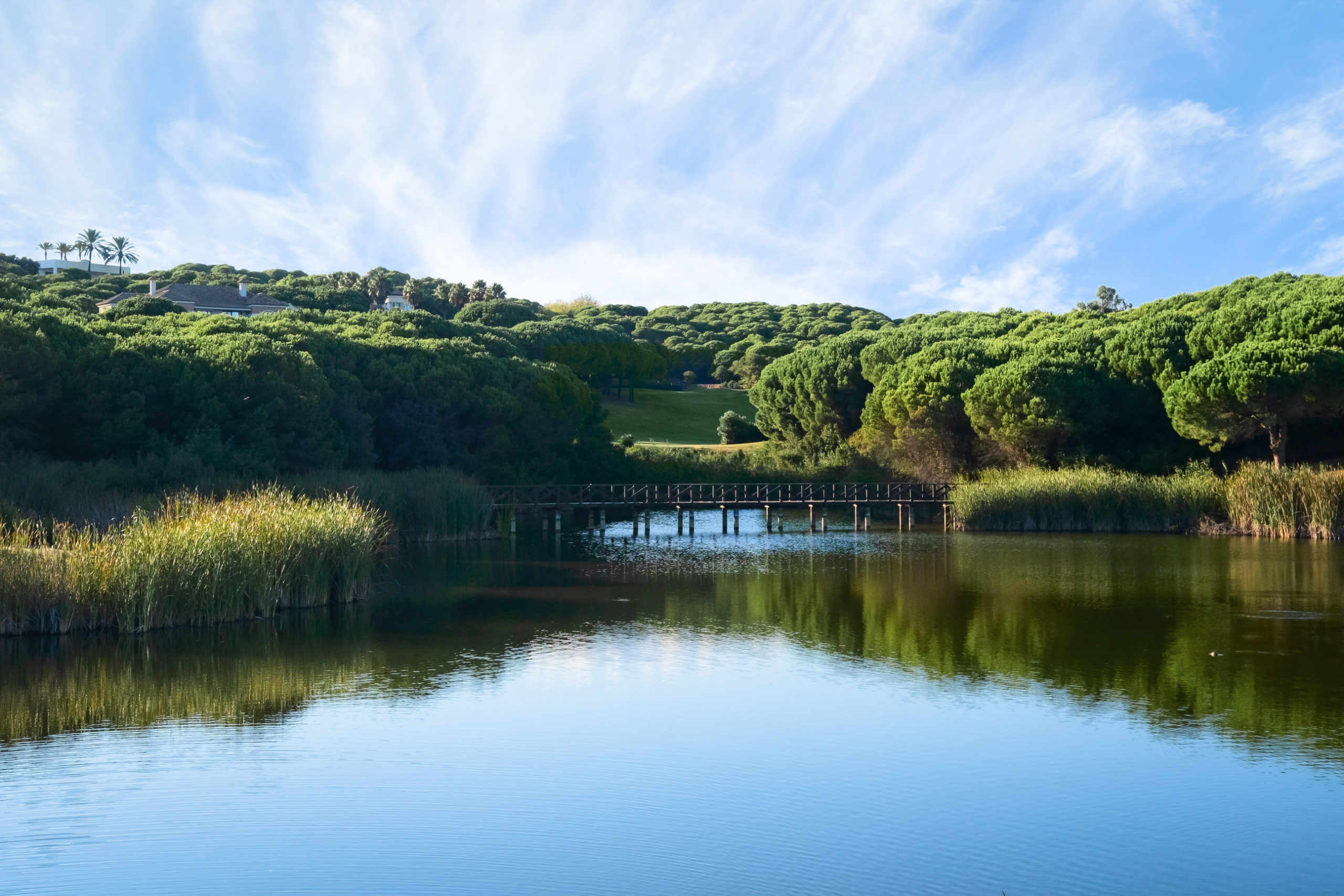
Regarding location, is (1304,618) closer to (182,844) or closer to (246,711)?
(246,711)

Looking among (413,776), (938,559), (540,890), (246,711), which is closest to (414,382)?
(938,559)

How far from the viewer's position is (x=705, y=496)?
44.0 metres

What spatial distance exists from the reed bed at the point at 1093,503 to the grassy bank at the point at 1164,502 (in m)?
0.02

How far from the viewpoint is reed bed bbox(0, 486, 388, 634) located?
14.6 metres

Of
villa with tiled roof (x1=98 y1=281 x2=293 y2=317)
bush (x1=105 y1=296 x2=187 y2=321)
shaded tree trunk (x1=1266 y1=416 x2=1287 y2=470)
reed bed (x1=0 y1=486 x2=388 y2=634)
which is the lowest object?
reed bed (x1=0 y1=486 x2=388 y2=634)

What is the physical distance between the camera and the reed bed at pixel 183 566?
47.8ft

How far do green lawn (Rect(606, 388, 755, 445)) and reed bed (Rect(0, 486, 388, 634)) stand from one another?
146 ft

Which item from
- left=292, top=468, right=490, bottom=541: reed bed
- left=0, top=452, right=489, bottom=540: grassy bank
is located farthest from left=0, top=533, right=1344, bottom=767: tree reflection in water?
left=0, top=452, right=489, bottom=540: grassy bank

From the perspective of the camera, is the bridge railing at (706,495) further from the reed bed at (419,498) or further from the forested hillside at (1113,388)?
the forested hillside at (1113,388)

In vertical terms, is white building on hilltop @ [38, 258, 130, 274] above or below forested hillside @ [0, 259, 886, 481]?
above

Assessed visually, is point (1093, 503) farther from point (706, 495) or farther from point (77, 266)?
point (77, 266)

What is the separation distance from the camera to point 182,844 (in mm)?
7891

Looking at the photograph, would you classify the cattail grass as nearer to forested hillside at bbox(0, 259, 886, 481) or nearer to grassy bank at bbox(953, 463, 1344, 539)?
grassy bank at bbox(953, 463, 1344, 539)

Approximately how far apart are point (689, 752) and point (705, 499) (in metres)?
33.7
